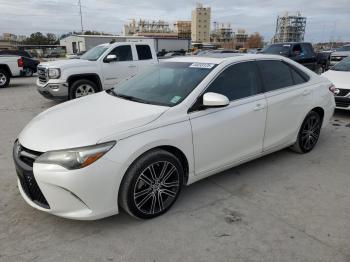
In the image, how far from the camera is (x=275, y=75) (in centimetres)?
444

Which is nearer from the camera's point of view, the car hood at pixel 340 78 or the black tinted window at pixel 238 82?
the black tinted window at pixel 238 82

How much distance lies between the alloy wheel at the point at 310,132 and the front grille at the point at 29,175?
377cm

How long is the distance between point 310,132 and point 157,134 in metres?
3.01

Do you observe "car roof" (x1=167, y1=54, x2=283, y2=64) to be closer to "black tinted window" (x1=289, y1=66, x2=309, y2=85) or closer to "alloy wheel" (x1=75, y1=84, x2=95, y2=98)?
"black tinted window" (x1=289, y1=66, x2=309, y2=85)

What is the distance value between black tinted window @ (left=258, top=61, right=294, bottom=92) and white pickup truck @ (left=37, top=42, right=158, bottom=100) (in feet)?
18.9

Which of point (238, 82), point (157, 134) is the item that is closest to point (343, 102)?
point (238, 82)

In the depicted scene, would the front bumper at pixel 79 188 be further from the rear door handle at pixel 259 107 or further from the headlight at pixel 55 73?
the headlight at pixel 55 73

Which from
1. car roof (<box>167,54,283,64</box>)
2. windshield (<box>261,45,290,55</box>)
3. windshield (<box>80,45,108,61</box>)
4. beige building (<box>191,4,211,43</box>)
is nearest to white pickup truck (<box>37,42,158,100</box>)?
windshield (<box>80,45,108,61</box>)

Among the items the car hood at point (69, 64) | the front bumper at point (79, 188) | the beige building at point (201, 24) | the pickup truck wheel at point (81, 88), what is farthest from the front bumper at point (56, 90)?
the beige building at point (201, 24)

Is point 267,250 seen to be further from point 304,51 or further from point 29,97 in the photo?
point 304,51

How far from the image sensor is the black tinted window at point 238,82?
374cm

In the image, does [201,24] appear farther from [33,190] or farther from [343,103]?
[33,190]

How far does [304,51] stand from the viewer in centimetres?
1477

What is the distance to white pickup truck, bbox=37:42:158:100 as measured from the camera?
28.3 feet
